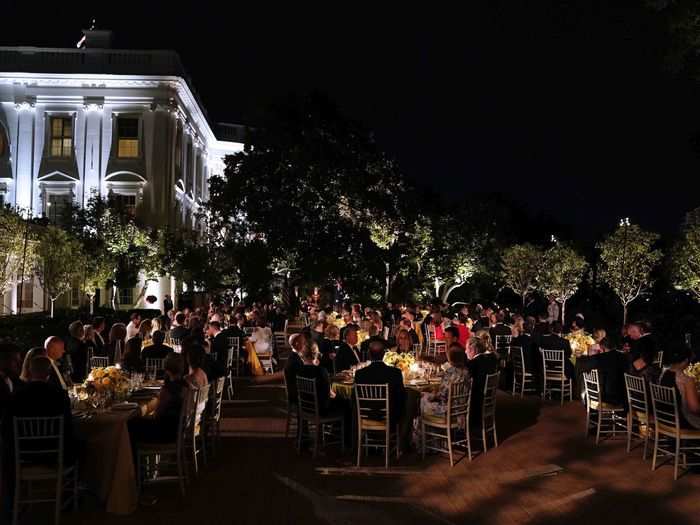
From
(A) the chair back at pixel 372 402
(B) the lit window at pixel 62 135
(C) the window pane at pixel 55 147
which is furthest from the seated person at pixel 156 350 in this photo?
(C) the window pane at pixel 55 147

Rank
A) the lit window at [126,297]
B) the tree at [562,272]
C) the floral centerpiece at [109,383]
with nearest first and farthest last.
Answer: the floral centerpiece at [109,383], the tree at [562,272], the lit window at [126,297]

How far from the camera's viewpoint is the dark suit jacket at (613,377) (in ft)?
35.6

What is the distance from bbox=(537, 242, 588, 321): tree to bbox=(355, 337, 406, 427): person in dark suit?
25027mm

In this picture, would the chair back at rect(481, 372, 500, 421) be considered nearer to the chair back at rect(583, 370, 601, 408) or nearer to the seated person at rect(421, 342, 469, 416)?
the seated person at rect(421, 342, 469, 416)

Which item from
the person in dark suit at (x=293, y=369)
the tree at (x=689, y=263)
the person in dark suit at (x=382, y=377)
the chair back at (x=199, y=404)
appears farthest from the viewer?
the tree at (x=689, y=263)

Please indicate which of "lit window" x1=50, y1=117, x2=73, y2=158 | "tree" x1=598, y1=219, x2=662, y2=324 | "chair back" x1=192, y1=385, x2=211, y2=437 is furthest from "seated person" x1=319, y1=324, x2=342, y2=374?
"lit window" x1=50, y1=117, x2=73, y2=158

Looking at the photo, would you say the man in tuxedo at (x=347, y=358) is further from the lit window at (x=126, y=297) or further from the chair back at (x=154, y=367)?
the lit window at (x=126, y=297)

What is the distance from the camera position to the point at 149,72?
124 feet

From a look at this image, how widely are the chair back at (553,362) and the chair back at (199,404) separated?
23.9 ft

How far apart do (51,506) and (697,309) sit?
25.7 meters

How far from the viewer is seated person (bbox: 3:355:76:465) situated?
6.67 m

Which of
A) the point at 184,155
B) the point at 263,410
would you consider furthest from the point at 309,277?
the point at 263,410

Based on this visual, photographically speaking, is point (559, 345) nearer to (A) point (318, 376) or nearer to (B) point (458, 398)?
(B) point (458, 398)

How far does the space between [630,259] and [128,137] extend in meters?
25.0
